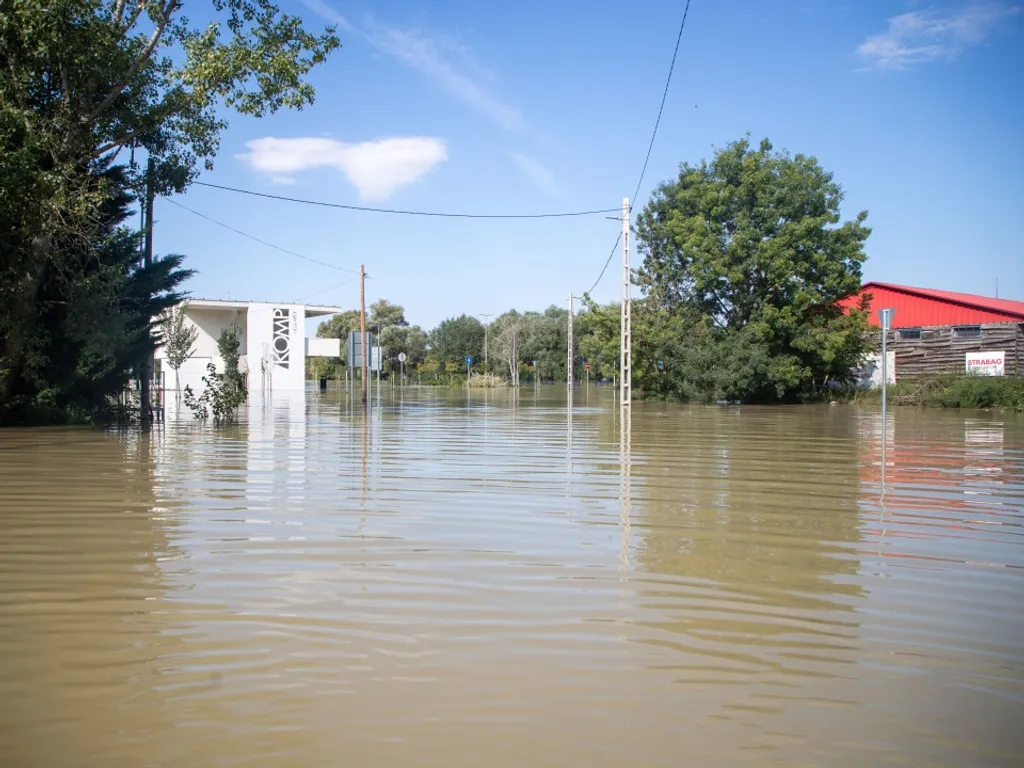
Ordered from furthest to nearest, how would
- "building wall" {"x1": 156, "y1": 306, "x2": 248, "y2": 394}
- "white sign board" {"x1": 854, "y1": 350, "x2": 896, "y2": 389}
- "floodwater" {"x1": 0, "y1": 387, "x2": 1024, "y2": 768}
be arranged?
"building wall" {"x1": 156, "y1": 306, "x2": 248, "y2": 394} < "white sign board" {"x1": 854, "y1": 350, "x2": 896, "y2": 389} < "floodwater" {"x1": 0, "y1": 387, "x2": 1024, "y2": 768}

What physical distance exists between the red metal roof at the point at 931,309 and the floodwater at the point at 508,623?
120 ft

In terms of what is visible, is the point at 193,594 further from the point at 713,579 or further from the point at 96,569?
the point at 713,579

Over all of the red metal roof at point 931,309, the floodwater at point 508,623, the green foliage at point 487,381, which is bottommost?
the floodwater at point 508,623

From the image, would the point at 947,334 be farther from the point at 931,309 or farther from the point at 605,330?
the point at 605,330

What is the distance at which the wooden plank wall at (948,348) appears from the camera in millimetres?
40094

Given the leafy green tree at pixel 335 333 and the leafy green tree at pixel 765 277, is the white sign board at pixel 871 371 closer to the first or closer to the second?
the leafy green tree at pixel 765 277

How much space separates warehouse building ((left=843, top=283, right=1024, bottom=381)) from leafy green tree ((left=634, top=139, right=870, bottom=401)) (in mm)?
2644

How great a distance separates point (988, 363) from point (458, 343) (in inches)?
2884

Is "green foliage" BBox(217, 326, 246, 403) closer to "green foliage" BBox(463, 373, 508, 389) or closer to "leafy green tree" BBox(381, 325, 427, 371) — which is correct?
"green foliage" BBox(463, 373, 508, 389)

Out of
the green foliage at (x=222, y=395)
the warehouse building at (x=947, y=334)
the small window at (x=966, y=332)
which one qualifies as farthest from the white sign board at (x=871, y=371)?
the green foliage at (x=222, y=395)

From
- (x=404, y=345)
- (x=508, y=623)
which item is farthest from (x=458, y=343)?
(x=508, y=623)

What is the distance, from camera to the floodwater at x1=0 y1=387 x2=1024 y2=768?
336 cm

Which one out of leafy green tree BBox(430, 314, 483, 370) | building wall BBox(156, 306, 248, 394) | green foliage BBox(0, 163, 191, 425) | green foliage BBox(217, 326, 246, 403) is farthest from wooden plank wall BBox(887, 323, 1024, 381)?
leafy green tree BBox(430, 314, 483, 370)

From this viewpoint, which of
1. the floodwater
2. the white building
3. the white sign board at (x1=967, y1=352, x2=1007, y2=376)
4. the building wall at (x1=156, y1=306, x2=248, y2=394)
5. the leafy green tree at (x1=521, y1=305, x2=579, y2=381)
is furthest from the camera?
the leafy green tree at (x1=521, y1=305, x2=579, y2=381)
